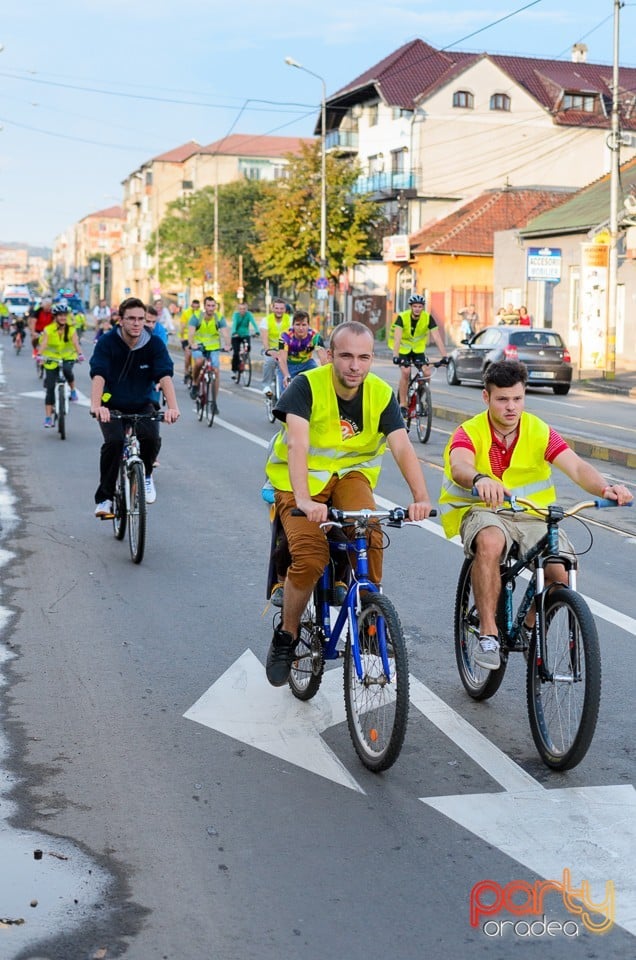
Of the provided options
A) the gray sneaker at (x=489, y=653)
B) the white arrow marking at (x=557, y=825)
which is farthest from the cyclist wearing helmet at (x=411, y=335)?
the white arrow marking at (x=557, y=825)

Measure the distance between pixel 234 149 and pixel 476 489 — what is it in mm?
123538

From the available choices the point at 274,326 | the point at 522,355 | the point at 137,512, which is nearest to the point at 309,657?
the point at 137,512

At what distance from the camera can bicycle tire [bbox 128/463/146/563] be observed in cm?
925

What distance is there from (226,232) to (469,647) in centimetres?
8947

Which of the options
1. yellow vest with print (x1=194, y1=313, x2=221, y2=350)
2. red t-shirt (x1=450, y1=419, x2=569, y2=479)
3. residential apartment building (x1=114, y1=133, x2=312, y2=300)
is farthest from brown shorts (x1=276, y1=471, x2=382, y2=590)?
residential apartment building (x1=114, y1=133, x2=312, y2=300)

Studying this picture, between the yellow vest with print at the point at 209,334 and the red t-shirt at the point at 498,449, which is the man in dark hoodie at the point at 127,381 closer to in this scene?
the red t-shirt at the point at 498,449

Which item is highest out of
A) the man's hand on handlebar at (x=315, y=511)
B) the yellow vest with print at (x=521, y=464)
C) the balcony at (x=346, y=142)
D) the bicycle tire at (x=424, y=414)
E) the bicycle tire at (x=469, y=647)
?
the balcony at (x=346, y=142)

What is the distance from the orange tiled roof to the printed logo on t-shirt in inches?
2114

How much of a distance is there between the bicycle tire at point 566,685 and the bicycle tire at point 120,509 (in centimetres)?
512

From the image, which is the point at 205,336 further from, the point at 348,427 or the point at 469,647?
the point at 348,427

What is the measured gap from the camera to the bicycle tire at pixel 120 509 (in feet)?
32.5

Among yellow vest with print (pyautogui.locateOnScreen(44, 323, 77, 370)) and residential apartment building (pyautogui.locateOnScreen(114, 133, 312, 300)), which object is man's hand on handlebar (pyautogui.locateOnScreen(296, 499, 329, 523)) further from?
residential apartment building (pyautogui.locateOnScreen(114, 133, 312, 300))

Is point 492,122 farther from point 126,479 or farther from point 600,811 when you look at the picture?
point 600,811

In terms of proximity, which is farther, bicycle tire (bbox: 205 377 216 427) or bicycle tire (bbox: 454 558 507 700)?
bicycle tire (bbox: 205 377 216 427)
